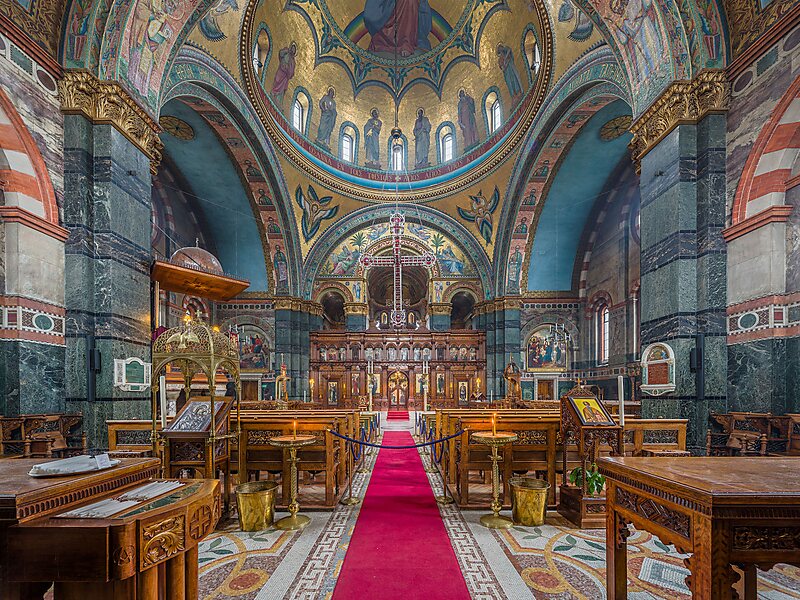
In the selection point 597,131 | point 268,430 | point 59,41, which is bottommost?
point 268,430

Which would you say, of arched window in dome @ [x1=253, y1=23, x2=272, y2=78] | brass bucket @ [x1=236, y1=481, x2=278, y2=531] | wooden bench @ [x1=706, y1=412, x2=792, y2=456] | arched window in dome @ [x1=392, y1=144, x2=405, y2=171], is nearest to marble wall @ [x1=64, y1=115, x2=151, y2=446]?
brass bucket @ [x1=236, y1=481, x2=278, y2=531]

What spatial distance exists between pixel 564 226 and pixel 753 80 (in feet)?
39.4

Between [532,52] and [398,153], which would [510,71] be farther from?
[398,153]

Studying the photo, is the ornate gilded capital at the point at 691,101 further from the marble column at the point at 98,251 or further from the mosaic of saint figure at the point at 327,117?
the mosaic of saint figure at the point at 327,117

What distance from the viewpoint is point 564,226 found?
1844 centimetres

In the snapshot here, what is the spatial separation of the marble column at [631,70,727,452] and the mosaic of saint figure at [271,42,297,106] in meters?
12.6

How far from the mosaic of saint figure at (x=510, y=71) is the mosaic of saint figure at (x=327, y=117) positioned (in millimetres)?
6938

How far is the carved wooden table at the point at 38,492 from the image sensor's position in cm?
177

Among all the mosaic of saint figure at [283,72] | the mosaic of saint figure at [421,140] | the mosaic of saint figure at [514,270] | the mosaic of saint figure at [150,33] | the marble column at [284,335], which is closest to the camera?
the mosaic of saint figure at [150,33]

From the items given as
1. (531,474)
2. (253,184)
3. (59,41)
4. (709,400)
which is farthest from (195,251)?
(709,400)

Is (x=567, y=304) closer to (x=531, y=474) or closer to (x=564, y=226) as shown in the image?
(x=564, y=226)

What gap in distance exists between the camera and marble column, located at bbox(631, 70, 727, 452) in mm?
6738

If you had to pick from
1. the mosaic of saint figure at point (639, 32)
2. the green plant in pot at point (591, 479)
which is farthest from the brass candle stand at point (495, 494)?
the mosaic of saint figure at point (639, 32)

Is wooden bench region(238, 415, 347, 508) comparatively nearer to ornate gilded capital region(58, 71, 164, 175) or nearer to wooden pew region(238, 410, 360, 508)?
wooden pew region(238, 410, 360, 508)
